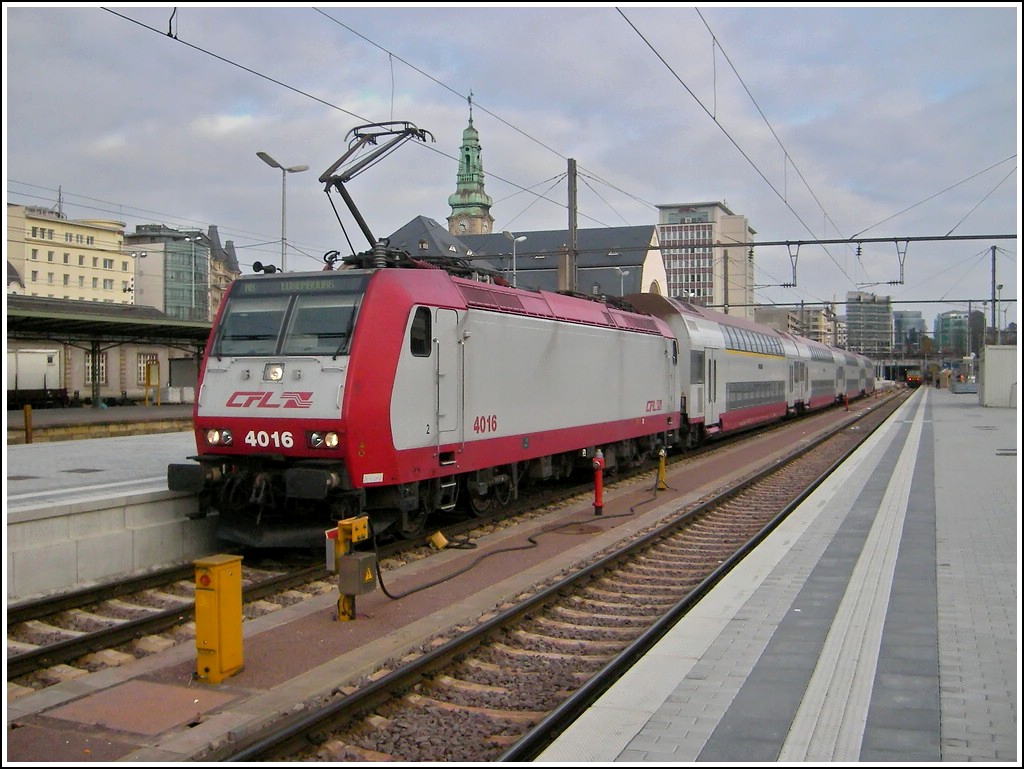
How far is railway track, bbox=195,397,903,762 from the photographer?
5219 mm

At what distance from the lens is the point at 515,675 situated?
6672 mm

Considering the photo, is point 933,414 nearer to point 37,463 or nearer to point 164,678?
point 37,463

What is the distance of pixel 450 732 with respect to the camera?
5.52 metres

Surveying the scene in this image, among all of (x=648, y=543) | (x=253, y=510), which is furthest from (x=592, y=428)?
(x=253, y=510)

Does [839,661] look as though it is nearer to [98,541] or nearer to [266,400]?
[266,400]

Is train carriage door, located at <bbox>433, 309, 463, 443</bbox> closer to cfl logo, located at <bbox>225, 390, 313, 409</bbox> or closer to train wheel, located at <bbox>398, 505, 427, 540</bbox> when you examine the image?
train wheel, located at <bbox>398, 505, 427, 540</bbox>

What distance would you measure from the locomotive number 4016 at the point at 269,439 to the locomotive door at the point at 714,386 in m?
15.1

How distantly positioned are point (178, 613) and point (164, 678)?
158 cm

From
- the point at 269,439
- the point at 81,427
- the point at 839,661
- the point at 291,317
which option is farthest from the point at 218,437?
the point at 81,427

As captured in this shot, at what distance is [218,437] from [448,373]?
2.72 meters

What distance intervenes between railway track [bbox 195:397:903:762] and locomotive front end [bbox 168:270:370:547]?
261 cm

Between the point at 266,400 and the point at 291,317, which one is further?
the point at 291,317

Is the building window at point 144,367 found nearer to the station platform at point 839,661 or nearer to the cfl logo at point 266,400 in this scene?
the cfl logo at point 266,400

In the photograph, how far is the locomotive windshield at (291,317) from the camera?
9672 millimetres
